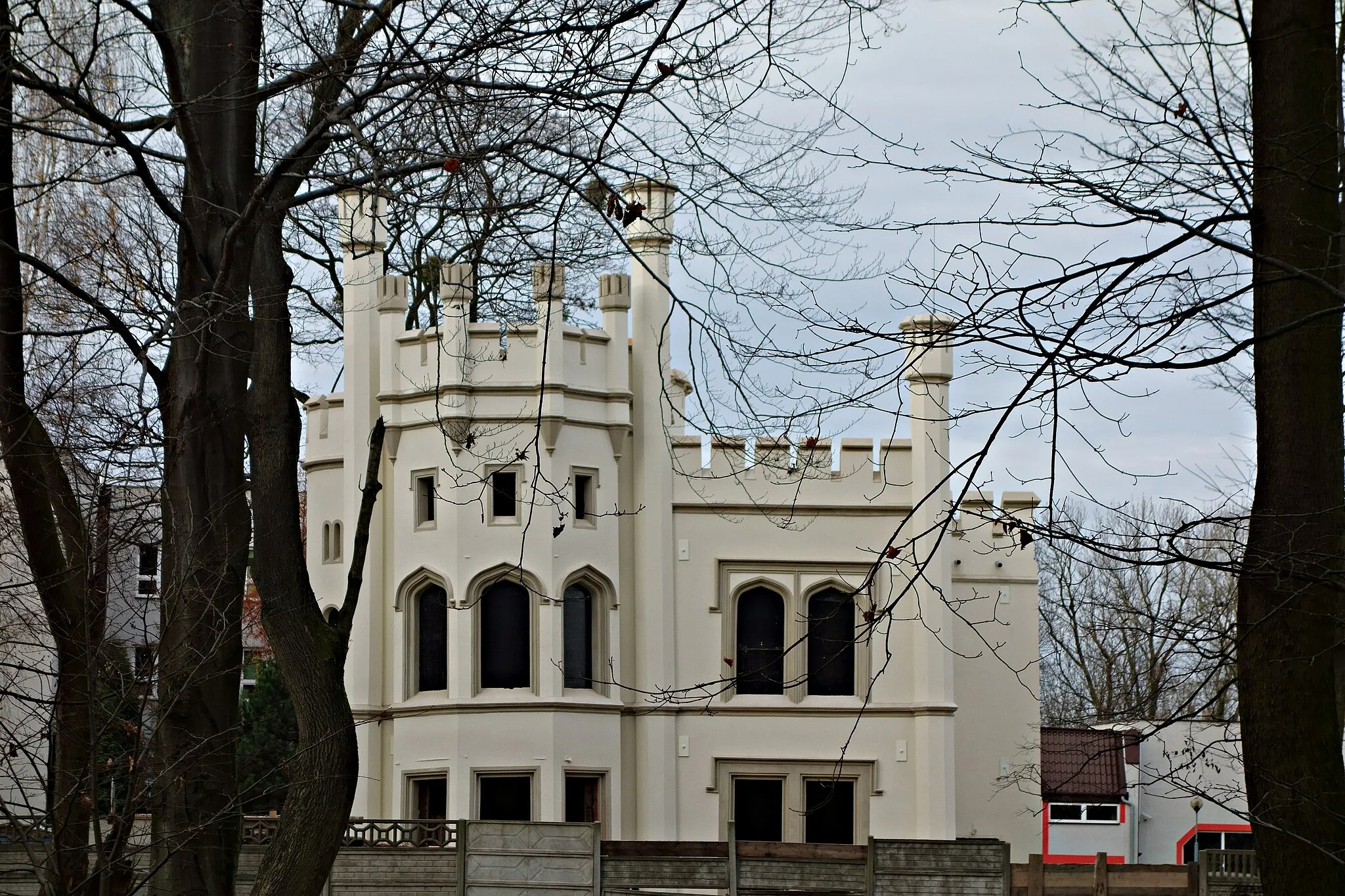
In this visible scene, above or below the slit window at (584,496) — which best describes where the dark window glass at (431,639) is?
below

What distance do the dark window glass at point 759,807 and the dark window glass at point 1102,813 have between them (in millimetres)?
12973

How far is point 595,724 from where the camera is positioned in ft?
68.2

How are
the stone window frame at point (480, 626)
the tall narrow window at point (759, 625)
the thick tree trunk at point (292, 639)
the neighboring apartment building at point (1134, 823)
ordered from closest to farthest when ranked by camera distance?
the thick tree trunk at point (292, 639) < the stone window frame at point (480, 626) < the tall narrow window at point (759, 625) < the neighboring apartment building at point (1134, 823)

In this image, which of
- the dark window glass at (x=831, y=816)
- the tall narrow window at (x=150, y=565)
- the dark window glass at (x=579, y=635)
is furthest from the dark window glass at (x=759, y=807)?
the tall narrow window at (x=150, y=565)

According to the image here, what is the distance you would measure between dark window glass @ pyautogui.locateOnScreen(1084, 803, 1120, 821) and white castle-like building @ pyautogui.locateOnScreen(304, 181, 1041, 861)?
402 inches

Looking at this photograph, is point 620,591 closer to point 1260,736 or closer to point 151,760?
point 151,760

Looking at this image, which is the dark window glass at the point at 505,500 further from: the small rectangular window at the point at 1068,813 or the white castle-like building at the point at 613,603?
the small rectangular window at the point at 1068,813

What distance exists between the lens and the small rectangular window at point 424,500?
69.7 feet

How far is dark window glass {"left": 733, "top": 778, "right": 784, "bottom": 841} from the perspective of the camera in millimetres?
21406

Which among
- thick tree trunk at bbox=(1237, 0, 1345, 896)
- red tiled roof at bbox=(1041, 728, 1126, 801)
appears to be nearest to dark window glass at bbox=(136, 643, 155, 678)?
thick tree trunk at bbox=(1237, 0, 1345, 896)

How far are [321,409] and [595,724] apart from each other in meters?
6.03

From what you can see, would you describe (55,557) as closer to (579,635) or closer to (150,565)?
(150,565)

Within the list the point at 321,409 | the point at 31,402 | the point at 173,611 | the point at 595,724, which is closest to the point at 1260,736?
the point at 173,611

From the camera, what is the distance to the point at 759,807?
70.5 ft
